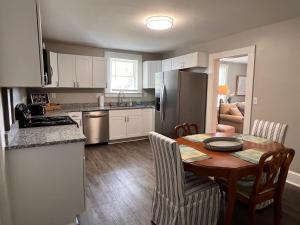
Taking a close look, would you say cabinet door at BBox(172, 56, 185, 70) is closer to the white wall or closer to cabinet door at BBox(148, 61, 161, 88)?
cabinet door at BBox(148, 61, 161, 88)

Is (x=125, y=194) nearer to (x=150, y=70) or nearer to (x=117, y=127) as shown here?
(x=117, y=127)

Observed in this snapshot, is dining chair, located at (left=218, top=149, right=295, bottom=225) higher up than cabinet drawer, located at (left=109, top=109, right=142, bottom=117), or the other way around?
cabinet drawer, located at (left=109, top=109, right=142, bottom=117)

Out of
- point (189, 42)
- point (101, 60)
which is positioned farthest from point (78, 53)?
point (189, 42)

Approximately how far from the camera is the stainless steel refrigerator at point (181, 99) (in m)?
3.88

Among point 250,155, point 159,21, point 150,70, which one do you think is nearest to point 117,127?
point 150,70

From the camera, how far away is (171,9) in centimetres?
243

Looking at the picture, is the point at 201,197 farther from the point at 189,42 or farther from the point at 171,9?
the point at 189,42

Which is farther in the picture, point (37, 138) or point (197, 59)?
point (197, 59)

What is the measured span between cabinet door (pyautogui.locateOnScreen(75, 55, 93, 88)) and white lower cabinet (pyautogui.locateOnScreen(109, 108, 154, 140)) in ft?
2.93

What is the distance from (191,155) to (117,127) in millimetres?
3102

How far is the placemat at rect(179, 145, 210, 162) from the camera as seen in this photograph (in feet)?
5.50

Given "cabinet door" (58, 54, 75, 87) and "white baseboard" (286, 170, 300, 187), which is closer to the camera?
"white baseboard" (286, 170, 300, 187)

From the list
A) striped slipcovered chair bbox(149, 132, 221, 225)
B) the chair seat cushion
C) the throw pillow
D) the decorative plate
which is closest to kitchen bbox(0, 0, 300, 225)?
striped slipcovered chair bbox(149, 132, 221, 225)

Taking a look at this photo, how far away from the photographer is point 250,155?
5.73 ft
